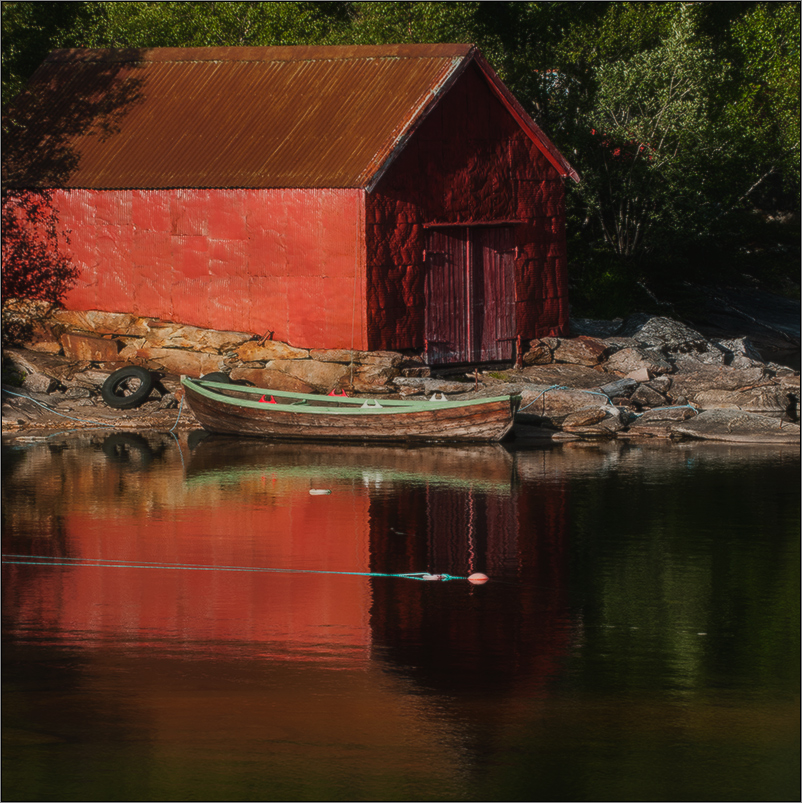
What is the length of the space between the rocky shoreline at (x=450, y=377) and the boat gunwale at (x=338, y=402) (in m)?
1.57

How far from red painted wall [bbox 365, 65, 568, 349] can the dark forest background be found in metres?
4.45

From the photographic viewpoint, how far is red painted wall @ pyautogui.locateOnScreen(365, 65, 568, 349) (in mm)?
25094

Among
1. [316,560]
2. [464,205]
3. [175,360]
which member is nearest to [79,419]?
[175,360]

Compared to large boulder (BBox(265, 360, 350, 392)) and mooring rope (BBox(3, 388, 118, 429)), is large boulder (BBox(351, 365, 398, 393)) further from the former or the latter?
mooring rope (BBox(3, 388, 118, 429))

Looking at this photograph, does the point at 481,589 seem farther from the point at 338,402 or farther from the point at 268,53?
the point at 268,53

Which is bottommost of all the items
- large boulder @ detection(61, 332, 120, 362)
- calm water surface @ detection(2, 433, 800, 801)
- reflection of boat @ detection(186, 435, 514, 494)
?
calm water surface @ detection(2, 433, 800, 801)

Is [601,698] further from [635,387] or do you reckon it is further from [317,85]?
[317,85]

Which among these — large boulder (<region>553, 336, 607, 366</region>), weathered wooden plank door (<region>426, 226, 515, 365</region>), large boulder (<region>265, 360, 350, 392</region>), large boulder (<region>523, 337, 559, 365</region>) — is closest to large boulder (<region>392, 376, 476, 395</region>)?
large boulder (<region>265, 360, 350, 392</region>)

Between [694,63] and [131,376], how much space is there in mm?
16684

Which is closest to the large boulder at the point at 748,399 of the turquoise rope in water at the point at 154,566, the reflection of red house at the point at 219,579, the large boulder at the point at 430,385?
the large boulder at the point at 430,385

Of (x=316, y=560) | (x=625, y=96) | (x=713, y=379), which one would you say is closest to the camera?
(x=316, y=560)

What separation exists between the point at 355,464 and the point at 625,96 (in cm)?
1607

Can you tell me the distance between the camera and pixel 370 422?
22.2 meters

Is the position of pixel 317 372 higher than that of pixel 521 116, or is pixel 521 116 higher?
pixel 521 116
